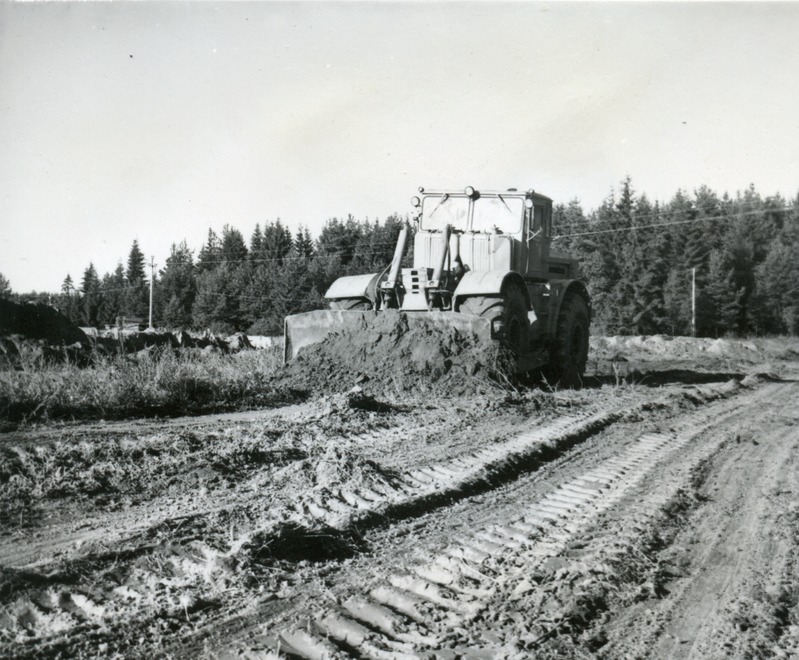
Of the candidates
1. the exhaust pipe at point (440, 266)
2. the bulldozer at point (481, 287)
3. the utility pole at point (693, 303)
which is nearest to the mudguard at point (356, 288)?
the bulldozer at point (481, 287)

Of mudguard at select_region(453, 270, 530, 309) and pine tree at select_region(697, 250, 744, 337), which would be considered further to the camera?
pine tree at select_region(697, 250, 744, 337)

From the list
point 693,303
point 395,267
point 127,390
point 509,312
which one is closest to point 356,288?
point 395,267

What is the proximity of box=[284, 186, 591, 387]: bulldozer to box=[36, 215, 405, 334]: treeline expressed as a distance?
121 feet

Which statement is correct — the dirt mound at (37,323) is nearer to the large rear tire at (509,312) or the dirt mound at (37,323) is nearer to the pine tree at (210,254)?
Result: the large rear tire at (509,312)

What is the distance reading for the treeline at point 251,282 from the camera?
53.6 metres

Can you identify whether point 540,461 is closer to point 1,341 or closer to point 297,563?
point 297,563

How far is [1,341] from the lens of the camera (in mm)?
12820

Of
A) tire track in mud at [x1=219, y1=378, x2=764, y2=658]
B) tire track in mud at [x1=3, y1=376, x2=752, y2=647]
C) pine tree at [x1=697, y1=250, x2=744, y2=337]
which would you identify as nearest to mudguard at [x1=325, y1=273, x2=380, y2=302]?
tire track in mud at [x1=3, y1=376, x2=752, y2=647]

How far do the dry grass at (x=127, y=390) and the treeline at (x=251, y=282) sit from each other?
127 feet

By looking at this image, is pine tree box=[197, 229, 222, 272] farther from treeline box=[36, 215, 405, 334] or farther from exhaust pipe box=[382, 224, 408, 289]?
exhaust pipe box=[382, 224, 408, 289]

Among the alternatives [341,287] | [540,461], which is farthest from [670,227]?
[540,461]

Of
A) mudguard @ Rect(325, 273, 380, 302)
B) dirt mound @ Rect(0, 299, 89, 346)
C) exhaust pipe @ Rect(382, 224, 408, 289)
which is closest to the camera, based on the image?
exhaust pipe @ Rect(382, 224, 408, 289)

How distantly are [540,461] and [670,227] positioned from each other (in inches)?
2223

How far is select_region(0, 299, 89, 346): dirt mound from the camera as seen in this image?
15555 millimetres
